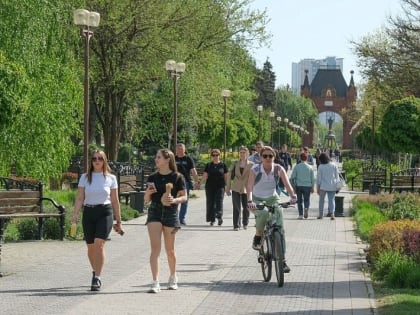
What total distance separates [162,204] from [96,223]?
2.61ft

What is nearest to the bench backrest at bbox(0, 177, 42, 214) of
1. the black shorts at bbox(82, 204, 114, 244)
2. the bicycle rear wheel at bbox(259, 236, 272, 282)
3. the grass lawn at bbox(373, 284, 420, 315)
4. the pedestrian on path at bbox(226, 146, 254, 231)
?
the pedestrian on path at bbox(226, 146, 254, 231)

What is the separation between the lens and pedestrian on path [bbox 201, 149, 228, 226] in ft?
63.1

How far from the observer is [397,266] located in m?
11.1

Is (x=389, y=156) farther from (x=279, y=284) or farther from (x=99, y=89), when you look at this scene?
(x=279, y=284)

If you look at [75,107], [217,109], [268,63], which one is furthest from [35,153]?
[268,63]

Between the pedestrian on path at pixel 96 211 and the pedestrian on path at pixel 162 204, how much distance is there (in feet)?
1.61

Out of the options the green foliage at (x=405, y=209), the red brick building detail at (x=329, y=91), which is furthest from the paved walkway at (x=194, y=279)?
the red brick building detail at (x=329, y=91)

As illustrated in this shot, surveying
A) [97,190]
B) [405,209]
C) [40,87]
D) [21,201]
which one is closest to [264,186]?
[97,190]

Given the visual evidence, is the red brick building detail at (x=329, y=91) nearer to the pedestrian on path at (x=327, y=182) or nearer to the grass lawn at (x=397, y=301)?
the pedestrian on path at (x=327, y=182)

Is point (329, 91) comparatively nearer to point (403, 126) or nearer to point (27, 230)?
point (403, 126)

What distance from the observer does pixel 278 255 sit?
10.7m

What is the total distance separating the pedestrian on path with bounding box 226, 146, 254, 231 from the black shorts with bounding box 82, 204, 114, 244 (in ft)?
24.8

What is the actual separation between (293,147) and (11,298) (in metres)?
118

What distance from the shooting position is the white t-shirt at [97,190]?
407 inches
